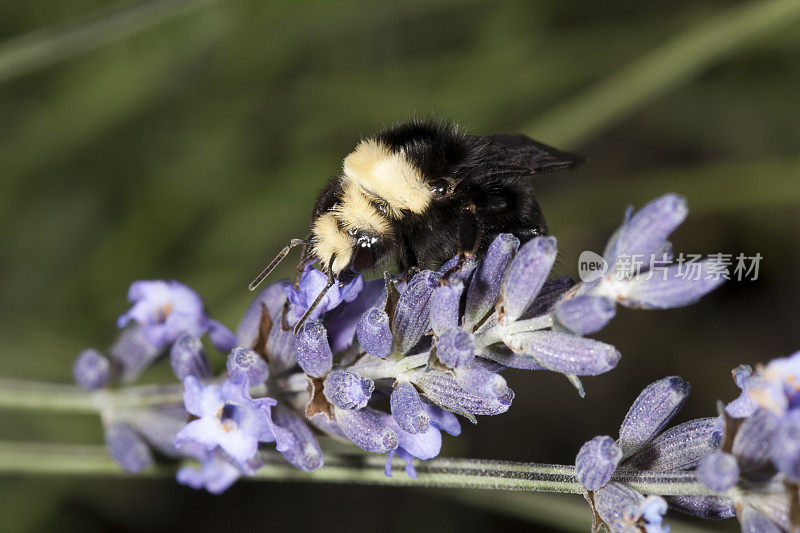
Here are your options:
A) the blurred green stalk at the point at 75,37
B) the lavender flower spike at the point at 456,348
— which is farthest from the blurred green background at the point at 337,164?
the lavender flower spike at the point at 456,348

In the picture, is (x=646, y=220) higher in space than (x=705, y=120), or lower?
lower

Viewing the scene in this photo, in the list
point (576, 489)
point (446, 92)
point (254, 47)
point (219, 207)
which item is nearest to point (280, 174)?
point (219, 207)

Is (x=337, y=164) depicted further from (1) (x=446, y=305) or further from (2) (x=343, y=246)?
(1) (x=446, y=305)

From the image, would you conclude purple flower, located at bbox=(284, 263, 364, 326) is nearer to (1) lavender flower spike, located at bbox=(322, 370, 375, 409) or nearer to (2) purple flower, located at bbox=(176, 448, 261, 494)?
(1) lavender flower spike, located at bbox=(322, 370, 375, 409)

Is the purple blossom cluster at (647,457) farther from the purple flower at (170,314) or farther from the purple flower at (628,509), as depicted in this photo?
the purple flower at (170,314)

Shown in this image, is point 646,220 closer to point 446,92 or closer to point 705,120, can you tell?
point 446,92

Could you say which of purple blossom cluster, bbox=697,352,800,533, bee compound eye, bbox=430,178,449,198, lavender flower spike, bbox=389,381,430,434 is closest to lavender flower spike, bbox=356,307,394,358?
lavender flower spike, bbox=389,381,430,434

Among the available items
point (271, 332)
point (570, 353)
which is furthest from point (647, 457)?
point (271, 332)
